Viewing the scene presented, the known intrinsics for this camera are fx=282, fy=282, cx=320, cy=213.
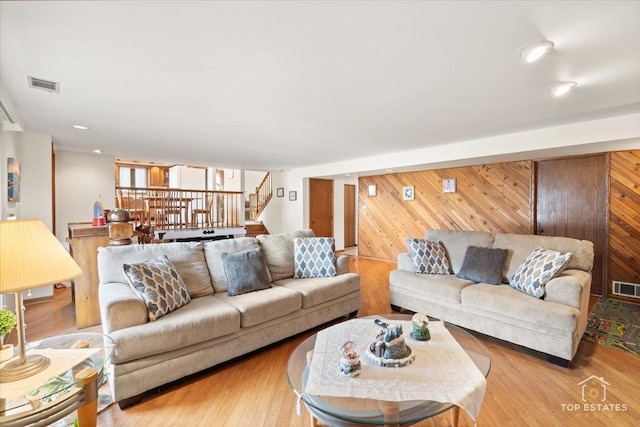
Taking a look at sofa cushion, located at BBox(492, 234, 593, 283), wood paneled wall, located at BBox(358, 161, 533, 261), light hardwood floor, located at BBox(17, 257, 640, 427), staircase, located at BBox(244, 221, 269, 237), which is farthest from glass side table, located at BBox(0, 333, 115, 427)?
staircase, located at BBox(244, 221, 269, 237)

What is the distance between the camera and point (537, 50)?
5.44 ft

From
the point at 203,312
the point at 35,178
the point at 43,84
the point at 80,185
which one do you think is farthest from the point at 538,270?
the point at 80,185

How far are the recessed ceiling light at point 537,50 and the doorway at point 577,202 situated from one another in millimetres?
3295

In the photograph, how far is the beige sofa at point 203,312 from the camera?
70.5 inches

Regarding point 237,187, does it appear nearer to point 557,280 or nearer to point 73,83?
point 73,83

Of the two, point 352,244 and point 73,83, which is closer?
point 73,83

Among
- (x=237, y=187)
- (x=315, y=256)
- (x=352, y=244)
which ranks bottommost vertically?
(x=352, y=244)

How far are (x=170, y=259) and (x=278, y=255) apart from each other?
106cm

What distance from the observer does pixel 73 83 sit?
215 cm

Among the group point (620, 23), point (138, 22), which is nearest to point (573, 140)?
point (620, 23)

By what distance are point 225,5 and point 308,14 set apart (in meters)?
0.39

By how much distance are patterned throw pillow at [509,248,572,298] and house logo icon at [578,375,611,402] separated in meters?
0.63

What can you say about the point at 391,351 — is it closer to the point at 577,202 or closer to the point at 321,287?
the point at 321,287

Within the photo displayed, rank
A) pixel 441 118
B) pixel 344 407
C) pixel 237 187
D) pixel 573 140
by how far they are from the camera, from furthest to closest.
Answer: pixel 237 187 → pixel 573 140 → pixel 441 118 → pixel 344 407
